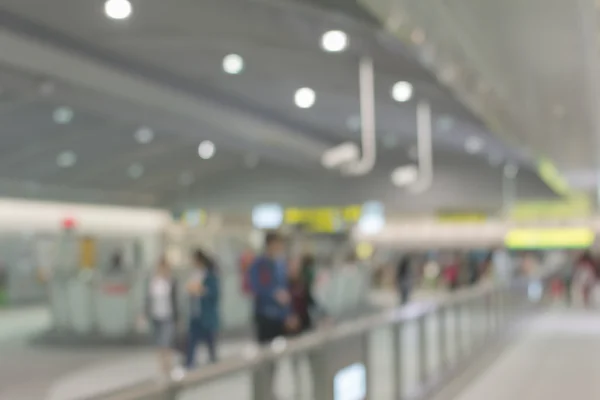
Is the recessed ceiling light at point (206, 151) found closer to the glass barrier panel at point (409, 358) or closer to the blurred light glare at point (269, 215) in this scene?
the blurred light glare at point (269, 215)

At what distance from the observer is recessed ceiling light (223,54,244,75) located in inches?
462

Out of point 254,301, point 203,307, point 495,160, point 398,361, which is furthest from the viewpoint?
point 495,160

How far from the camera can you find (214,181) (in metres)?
32.1

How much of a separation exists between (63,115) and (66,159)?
5.52 metres

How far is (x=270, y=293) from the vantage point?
7625 mm

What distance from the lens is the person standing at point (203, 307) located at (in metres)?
9.38

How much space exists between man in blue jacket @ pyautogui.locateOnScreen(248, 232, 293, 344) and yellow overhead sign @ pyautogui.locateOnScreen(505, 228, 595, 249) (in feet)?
82.7

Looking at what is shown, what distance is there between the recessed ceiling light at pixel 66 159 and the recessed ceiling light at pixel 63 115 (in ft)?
12.6

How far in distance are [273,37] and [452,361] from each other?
473 cm

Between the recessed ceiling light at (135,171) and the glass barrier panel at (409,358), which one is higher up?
the recessed ceiling light at (135,171)

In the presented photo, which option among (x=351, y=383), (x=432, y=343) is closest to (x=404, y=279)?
(x=432, y=343)

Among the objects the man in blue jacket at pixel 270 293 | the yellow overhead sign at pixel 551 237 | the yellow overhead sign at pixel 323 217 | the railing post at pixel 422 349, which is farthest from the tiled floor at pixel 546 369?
the yellow overhead sign at pixel 551 237

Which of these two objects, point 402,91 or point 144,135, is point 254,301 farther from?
point 144,135

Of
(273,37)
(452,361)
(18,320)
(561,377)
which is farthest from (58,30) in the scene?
(18,320)
